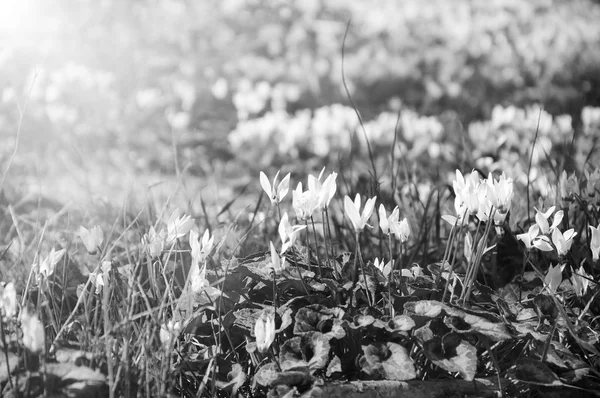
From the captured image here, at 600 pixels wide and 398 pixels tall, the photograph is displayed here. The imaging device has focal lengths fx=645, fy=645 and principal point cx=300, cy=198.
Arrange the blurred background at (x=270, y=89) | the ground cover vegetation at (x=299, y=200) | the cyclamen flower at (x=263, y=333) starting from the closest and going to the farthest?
the cyclamen flower at (x=263, y=333) < the ground cover vegetation at (x=299, y=200) < the blurred background at (x=270, y=89)

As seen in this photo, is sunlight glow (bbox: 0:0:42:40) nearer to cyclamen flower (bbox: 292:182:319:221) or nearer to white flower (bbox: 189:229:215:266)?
white flower (bbox: 189:229:215:266)

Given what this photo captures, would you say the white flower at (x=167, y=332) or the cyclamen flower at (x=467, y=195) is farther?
the cyclamen flower at (x=467, y=195)

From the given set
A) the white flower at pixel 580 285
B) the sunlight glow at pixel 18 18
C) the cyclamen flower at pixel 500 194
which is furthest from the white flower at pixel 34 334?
the sunlight glow at pixel 18 18

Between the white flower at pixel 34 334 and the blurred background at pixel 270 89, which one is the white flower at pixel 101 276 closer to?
the white flower at pixel 34 334

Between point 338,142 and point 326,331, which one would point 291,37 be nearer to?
point 338,142

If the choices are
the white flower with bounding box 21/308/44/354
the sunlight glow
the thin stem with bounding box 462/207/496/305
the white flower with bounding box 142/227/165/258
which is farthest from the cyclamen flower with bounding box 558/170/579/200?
the sunlight glow

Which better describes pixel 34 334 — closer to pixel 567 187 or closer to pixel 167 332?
pixel 167 332

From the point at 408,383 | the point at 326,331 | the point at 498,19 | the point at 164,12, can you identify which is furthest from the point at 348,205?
the point at 498,19
